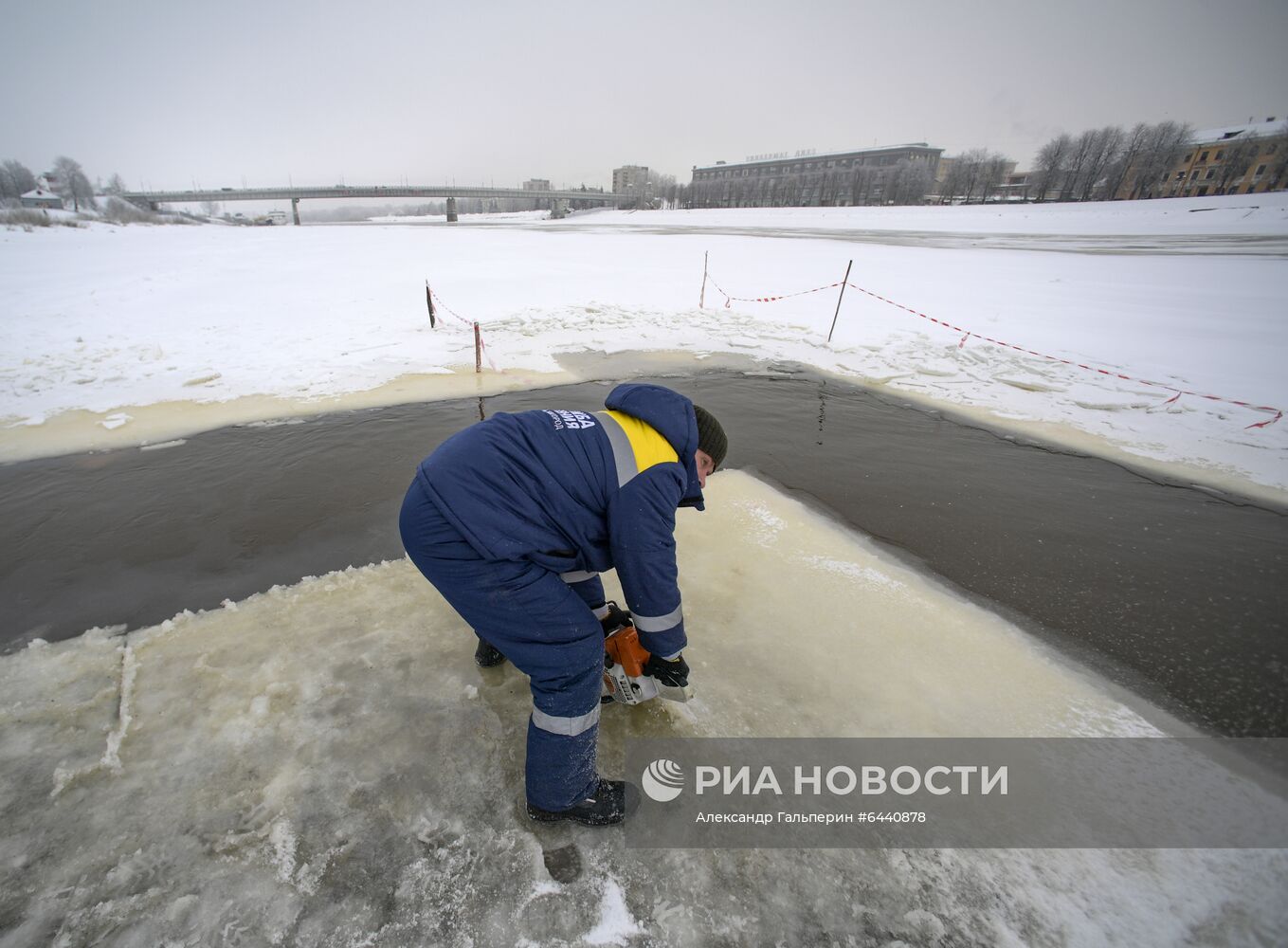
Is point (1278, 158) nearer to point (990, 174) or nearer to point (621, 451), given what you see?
point (990, 174)

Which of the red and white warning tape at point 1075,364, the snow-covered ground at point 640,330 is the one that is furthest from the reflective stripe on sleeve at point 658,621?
the red and white warning tape at point 1075,364

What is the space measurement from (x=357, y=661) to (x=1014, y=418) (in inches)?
291

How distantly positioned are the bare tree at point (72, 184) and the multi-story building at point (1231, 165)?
12041 cm

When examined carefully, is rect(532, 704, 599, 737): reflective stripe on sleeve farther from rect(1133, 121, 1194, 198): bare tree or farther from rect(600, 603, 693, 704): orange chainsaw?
rect(1133, 121, 1194, 198): bare tree

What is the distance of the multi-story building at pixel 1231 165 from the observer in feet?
170

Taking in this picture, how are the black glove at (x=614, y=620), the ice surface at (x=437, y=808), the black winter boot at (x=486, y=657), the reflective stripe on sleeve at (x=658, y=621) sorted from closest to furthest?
the ice surface at (x=437, y=808) → the reflective stripe on sleeve at (x=658, y=621) → the black glove at (x=614, y=620) → the black winter boot at (x=486, y=657)

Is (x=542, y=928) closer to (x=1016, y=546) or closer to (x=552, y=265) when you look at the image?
(x=1016, y=546)

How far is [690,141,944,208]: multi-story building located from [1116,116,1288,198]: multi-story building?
78.7 feet

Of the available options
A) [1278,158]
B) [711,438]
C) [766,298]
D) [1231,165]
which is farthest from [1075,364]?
[1231,165]

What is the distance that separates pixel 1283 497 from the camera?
4891mm

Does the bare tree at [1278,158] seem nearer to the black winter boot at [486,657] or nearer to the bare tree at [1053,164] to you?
the bare tree at [1053,164]

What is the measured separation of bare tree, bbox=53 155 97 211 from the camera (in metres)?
68.9

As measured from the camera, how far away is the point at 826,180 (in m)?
75.6

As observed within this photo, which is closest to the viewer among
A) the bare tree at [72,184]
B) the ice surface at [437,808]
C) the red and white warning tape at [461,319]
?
the ice surface at [437,808]
